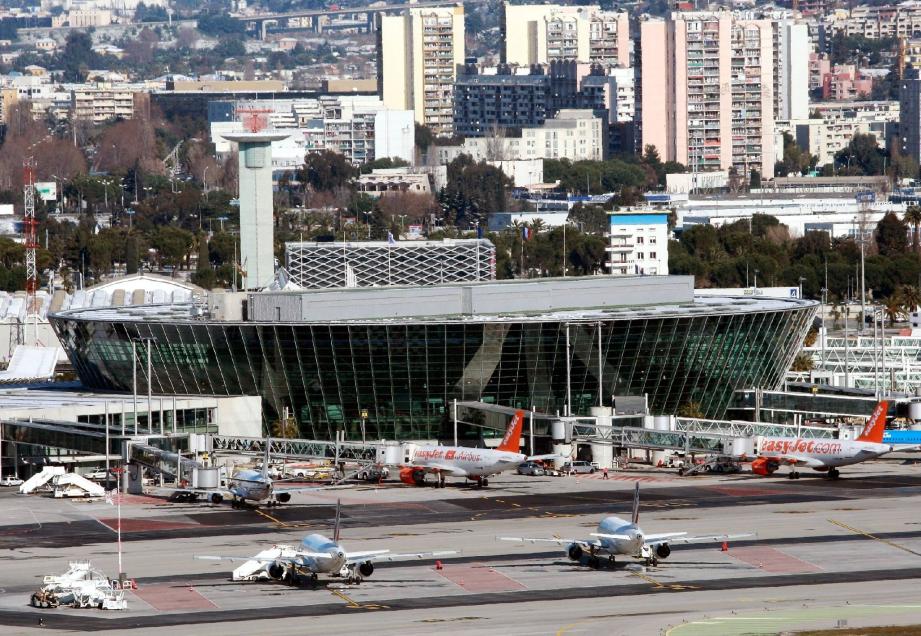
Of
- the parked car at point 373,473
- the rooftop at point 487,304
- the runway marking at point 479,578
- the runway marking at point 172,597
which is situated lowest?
the parked car at point 373,473

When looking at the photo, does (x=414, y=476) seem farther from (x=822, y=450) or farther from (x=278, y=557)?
(x=278, y=557)

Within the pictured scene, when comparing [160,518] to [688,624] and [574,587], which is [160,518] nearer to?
[574,587]

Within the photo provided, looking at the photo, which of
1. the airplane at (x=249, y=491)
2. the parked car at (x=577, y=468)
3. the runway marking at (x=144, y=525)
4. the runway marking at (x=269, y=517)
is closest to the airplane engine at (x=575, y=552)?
the runway marking at (x=269, y=517)

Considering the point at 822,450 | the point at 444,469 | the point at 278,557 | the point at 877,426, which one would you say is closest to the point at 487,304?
the point at 444,469

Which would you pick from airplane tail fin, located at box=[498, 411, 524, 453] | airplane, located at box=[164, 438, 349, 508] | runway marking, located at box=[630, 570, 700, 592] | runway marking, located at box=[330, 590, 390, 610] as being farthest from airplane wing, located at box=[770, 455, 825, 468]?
runway marking, located at box=[330, 590, 390, 610]

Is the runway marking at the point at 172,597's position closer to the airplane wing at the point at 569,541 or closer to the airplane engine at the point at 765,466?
the airplane wing at the point at 569,541

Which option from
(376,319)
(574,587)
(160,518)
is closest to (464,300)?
(376,319)

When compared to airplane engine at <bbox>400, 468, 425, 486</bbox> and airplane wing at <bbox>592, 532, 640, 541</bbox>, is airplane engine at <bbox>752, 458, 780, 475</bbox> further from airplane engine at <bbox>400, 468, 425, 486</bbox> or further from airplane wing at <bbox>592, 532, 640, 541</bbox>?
airplane wing at <bbox>592, 532, 640, 541</bbox>
